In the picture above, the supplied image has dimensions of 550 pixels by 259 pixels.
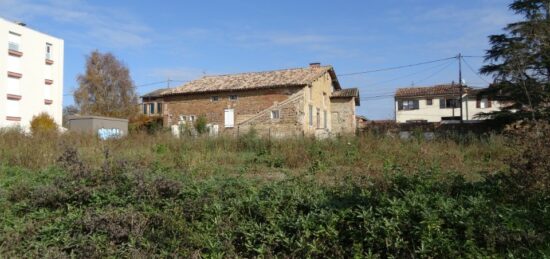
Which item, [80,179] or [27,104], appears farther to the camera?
[27,104]

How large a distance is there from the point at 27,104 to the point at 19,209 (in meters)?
39.2

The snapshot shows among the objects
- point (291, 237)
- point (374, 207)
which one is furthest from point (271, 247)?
point (374, 207)

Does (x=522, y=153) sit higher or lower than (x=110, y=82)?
lower

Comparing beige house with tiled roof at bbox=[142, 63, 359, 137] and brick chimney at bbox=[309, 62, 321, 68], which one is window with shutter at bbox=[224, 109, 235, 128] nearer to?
beige house with tiled roof at bbox=[142, 63, 359, 137]

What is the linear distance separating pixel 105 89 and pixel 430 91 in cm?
3904

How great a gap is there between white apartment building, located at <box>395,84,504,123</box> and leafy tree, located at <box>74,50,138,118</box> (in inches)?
1280

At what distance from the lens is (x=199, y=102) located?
3562 cm

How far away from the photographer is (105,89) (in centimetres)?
5009

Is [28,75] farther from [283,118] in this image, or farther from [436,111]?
[436,111]

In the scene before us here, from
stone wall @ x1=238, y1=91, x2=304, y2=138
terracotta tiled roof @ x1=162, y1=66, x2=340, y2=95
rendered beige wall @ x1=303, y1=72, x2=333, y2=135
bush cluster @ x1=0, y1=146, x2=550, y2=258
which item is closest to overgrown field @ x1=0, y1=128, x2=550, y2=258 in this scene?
bush cluster @ x1=0, y1=146, x2=550, y2=258

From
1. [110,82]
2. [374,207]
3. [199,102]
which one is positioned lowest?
[374,207]

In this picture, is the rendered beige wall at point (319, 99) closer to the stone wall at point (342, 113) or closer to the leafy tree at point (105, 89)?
the stone wall at point (342, 113)

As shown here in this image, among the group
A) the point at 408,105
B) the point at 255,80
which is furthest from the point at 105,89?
the point at 408,105

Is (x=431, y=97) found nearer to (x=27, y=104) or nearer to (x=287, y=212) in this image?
(x=27, y=104)
